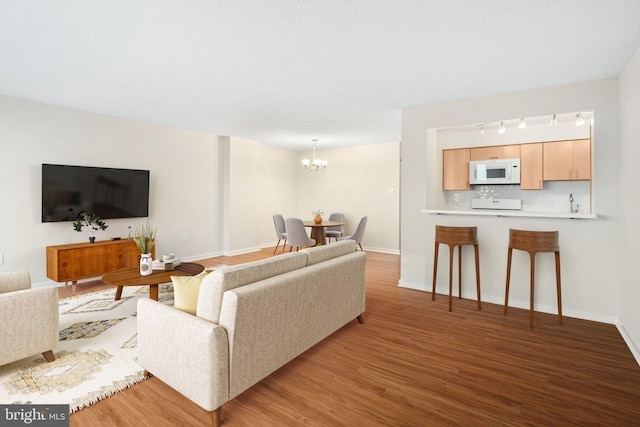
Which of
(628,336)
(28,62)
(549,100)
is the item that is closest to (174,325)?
(28,62)

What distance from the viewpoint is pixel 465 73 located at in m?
A: 3.18

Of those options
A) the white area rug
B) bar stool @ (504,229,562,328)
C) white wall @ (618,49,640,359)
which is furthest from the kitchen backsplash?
the white area rug

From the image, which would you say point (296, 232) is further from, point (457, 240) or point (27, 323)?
point (27, 323)

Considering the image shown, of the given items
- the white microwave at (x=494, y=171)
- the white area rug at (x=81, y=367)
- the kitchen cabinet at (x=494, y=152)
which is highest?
the kitchen cabinet at (x=494, y=152)

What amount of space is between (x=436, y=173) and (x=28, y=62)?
4.86 meters

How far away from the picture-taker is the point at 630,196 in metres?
2.78

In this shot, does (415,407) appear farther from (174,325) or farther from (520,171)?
(520,171)

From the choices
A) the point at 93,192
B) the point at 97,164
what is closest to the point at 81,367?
the point at 93,192

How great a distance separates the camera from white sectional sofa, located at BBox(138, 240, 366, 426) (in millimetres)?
1702

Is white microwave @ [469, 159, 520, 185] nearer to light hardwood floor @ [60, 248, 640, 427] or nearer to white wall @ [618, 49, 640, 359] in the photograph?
white wall @ [618, 49, 640, 359]

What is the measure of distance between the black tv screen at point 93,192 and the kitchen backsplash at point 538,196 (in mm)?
5252

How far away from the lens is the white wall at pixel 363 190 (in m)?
7.23

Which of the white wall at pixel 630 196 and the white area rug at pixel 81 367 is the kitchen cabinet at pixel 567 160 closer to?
the white wall at pixel 630 196

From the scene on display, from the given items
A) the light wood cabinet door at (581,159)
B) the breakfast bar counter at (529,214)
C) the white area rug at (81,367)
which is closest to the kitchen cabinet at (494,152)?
the light wood cabinet door at (581,159)
